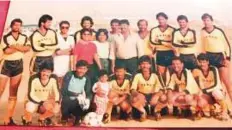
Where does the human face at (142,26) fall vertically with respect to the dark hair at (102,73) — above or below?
above

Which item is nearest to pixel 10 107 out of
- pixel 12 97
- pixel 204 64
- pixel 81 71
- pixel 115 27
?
pixel 12 97

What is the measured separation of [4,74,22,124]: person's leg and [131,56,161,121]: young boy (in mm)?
196

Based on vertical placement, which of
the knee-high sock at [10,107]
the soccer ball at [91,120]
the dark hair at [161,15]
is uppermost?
the dark hair at [161,15]

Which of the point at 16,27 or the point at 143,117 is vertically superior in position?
the point at 16,27

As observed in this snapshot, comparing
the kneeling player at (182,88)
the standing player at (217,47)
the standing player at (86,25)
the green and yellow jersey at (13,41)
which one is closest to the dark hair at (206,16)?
the standing player at (217,47)

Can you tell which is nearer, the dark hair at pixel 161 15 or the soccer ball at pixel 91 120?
the soccer ball at pixel 91 120

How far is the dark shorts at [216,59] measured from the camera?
1.86 ft

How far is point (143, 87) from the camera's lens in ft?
1.80

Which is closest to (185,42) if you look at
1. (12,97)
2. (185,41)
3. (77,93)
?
(185,41)

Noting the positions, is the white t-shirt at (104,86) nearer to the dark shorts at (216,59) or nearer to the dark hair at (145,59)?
the dark hair at (145,59)

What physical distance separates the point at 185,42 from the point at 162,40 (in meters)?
0.04

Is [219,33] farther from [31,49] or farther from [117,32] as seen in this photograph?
[31,49]

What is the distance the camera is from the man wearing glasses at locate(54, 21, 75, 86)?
564mm

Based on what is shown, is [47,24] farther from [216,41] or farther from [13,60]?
[216,41]
